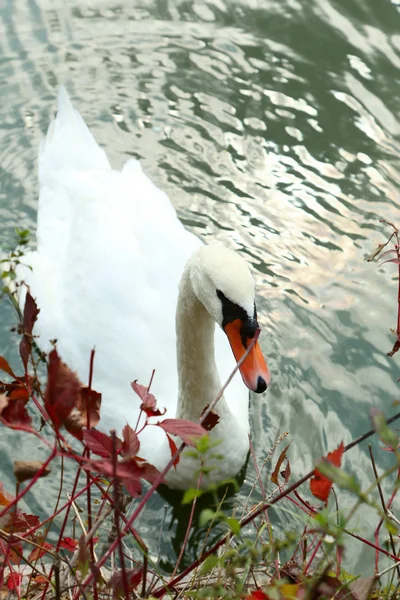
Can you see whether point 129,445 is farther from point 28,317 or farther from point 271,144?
point 271,144

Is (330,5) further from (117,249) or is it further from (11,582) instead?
(11,582)

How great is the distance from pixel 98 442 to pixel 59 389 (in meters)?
0.27

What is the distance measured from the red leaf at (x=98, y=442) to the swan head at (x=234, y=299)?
131 centimetres

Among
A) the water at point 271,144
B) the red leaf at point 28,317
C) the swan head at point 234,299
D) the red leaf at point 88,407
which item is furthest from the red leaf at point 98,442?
the water at point 271,144

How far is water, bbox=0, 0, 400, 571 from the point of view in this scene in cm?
455

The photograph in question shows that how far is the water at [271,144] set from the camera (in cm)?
455

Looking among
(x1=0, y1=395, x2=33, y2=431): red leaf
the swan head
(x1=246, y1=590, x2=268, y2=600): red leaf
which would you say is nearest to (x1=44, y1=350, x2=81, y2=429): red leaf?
(x1=0, y1=395, x2=33, y2=431): red leaf

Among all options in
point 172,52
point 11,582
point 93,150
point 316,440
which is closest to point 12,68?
point 172,52

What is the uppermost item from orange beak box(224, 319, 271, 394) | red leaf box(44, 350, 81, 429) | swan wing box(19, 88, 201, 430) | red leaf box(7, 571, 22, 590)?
red leaf box(44, 350, 81, 429)

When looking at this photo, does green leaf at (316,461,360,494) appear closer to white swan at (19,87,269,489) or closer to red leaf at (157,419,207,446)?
red leaf at (157,419,207,446)

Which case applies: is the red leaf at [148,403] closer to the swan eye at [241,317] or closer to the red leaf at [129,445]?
the red leaf at [129,445]

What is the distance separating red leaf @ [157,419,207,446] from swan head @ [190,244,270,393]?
1.23 m

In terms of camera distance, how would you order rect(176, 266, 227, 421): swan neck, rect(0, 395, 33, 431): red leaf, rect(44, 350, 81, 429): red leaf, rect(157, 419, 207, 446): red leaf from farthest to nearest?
rect(176, 266, 227, 421): swan neck < rect(157, 419, 207, 446): red leaf < rect(0, 395, 33, 431): red leaf < rect(44, 350, 81, 429): red leaf

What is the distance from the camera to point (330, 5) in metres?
7.30
